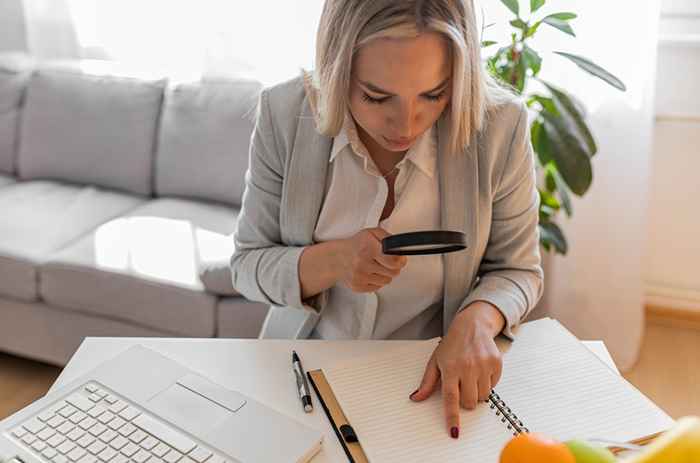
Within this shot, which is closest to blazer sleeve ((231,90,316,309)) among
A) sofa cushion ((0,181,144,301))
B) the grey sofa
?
the grey sofa

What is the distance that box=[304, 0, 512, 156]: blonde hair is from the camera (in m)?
0.94

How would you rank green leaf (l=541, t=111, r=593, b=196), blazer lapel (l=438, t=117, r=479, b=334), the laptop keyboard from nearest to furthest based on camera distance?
the laptop keyboard, blazer lapel (l=438, t=117, r=479, b=334), green leaf (l=541, t=111, r=593, b=196)

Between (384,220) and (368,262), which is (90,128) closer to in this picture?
(384,220)

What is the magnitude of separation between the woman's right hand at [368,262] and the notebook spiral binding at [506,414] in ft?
0.68

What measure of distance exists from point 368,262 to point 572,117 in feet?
3.45

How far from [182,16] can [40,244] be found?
1.04 meters

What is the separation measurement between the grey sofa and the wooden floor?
0.09 metres

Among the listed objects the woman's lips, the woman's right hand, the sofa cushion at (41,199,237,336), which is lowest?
the sofa cushion at (41,199,237,336)

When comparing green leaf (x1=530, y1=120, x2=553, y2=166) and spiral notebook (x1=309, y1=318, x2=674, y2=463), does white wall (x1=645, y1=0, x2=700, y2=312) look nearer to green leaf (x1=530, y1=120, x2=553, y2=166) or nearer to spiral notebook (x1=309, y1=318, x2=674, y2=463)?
green leaf (x1=530, y1=120, x2=553, y2=166)

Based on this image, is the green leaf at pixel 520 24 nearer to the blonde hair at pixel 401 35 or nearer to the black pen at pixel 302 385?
the blonde hair at pixel 401 35

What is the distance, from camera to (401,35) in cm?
94

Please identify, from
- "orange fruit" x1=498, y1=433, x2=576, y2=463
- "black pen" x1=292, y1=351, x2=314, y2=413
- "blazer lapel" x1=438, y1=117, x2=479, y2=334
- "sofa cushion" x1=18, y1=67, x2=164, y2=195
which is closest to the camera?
"orange fruit" x1=498, y1=433, x2=576, y2=463

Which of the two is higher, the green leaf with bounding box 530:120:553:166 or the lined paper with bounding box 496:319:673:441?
the green leaf with bounding box 530:120:553:166

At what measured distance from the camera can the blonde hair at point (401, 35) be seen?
944mm
